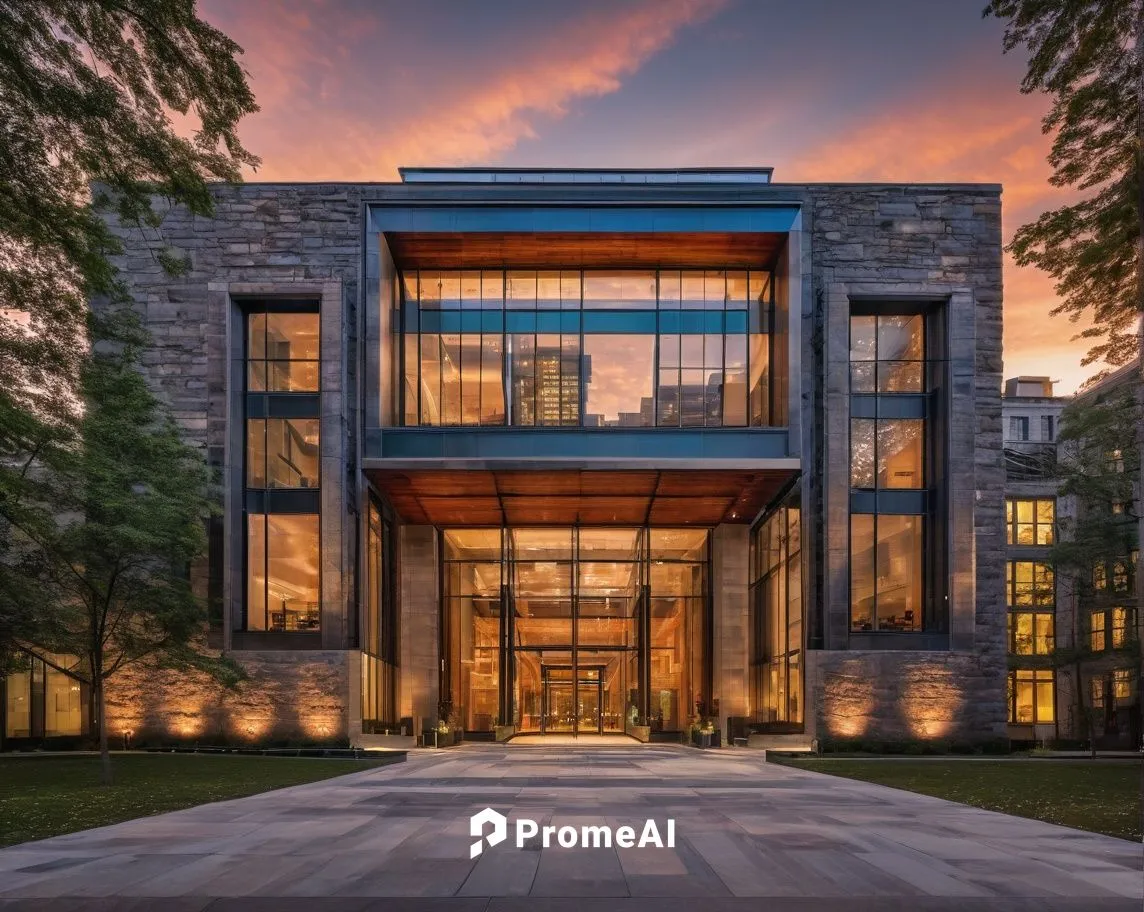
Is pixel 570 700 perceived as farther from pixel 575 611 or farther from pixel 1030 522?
pixel 1030 522

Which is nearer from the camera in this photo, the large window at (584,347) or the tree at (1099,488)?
the tree at (1099,488)

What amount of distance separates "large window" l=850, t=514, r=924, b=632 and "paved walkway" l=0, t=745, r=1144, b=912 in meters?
17.6

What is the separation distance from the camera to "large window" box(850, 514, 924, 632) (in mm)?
34000

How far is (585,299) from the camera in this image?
38625 mm

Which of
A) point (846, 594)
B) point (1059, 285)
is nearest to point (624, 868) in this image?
point (1059, 285)

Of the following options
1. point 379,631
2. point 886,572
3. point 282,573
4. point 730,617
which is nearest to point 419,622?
point 379,631

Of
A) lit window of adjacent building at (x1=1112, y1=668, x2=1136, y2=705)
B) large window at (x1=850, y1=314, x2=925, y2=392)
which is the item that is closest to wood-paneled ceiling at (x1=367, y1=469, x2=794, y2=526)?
large window at (x1=850, y1=314, x2=925, y2=392)

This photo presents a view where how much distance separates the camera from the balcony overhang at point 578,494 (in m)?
35.0

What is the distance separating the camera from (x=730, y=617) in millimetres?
42500

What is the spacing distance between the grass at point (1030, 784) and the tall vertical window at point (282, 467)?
16105 millimetres

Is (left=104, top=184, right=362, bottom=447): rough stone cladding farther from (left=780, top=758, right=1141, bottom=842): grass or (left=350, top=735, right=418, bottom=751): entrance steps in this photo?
(left=780, top=758, right=1141, bottom=842): grass

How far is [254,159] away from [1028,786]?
55.7ft

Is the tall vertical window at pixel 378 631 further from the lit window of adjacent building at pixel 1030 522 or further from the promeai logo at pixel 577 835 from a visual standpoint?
the lit window of adjacent building at pixel 1030 522

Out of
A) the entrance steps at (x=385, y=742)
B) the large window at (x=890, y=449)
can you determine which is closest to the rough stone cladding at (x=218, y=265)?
the entrance steps at (x=385, y=742)
